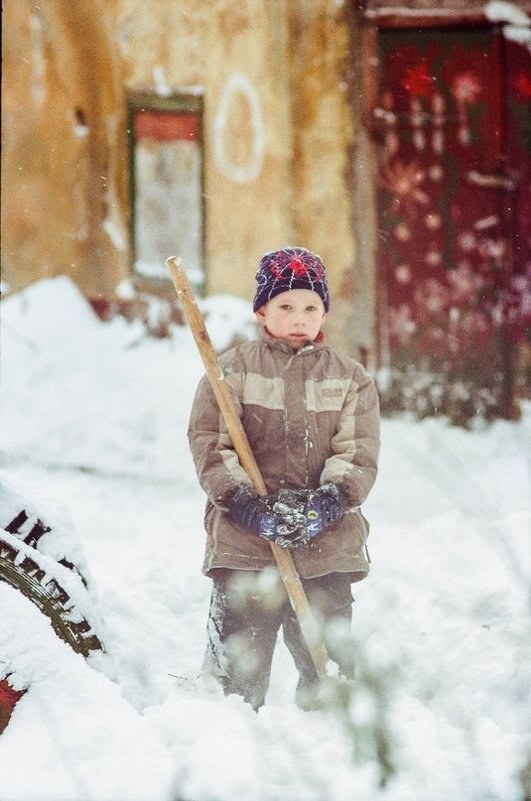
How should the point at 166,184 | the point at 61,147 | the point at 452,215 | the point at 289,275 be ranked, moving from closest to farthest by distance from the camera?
the point at 289,275 < the point at 452,215 < the point at 166,184 < the point at 61,147

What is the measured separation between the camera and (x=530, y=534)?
5.43m

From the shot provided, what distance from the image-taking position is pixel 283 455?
141 inches

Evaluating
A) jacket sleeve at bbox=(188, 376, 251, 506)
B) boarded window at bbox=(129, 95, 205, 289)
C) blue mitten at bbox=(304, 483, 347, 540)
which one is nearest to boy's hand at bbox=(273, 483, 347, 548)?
blue mitten at bbox=(304, 483, 347, 540)

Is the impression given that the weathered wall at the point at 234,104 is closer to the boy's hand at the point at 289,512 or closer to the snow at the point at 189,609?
the snow at the point at 189,609

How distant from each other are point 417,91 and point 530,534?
11.4ft

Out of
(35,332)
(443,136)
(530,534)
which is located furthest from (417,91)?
(530,534)

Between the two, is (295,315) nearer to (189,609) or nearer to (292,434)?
(292,434)

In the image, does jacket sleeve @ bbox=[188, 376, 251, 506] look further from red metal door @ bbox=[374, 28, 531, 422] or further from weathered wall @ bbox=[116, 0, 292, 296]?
red metal door @ bbox=[374, 28, 531, 422]

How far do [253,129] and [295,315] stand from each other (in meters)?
4.40

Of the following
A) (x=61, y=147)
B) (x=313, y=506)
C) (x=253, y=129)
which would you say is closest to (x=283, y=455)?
(x=313, y=506)

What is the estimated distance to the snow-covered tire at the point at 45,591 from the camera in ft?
10.7

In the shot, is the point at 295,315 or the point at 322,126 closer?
the point at 295,315

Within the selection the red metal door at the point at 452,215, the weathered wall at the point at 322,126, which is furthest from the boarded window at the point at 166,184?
the red metal door at the point at 452,215

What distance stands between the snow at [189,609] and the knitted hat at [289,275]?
0.91 m
